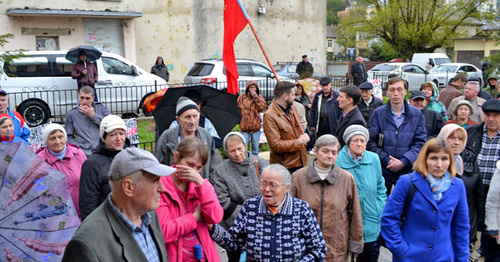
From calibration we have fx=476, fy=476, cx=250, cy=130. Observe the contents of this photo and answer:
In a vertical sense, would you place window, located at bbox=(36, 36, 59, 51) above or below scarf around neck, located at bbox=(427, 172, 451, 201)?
above

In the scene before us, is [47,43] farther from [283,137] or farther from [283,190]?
[283,190]

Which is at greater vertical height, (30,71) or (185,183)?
(30,71)

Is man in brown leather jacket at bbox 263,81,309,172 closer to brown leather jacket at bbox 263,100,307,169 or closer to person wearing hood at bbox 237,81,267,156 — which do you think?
brown leather jacket at bbox 263,100,307,169

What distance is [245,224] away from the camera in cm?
366

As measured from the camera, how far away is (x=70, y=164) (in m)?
4.93

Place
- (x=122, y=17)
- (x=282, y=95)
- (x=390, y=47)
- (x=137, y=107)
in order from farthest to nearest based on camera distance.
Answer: (x=390, y=47) → (x=122, y=17) → (x=137, y=107) → (x=282, y=95)

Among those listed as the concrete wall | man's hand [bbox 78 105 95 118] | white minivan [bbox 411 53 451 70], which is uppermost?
the concrete wall

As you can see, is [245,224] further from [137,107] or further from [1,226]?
[137,107]

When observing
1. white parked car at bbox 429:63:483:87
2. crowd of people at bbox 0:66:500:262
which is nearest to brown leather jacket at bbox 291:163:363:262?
crowd of people at bbox 0:66:500:262

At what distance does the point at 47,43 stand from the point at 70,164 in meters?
17.0

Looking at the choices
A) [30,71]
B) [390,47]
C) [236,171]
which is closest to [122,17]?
[30,71]

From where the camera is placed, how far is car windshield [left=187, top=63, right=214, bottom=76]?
16.3 metres

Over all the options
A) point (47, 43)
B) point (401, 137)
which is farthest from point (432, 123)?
point (47, 43)

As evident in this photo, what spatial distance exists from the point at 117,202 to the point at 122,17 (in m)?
20.2
